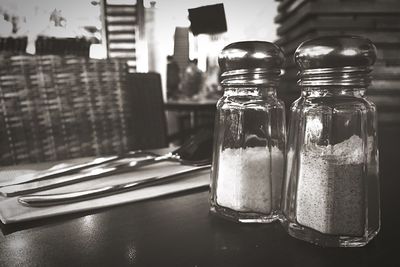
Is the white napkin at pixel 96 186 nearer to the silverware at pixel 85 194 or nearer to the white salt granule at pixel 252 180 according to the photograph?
the silverware at pixel 85 194

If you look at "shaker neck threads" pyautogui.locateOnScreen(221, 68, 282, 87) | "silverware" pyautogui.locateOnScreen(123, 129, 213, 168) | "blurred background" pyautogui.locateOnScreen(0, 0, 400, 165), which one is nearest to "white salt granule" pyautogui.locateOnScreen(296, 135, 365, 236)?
"shaker neck threads" pyautogui.locateOnScreen(221, 68, 282, 87)

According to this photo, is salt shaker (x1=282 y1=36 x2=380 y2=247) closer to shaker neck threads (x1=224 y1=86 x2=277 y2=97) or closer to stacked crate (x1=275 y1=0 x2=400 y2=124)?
shaker neck threads (x1=224 y1=86 x2=277 y2=97)

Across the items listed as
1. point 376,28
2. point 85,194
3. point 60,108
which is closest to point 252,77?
point 85,194

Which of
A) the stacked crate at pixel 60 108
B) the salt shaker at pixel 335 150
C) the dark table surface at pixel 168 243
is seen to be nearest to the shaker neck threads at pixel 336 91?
the salt shaker at pixel 335 150

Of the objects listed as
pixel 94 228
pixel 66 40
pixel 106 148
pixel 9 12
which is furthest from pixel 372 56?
Answer: pixel 9 12

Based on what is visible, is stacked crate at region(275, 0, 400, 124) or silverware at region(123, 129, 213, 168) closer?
silverware at region(123, 129, 213, 168)

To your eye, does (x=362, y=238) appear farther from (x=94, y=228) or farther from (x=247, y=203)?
(x=94, y=228)
